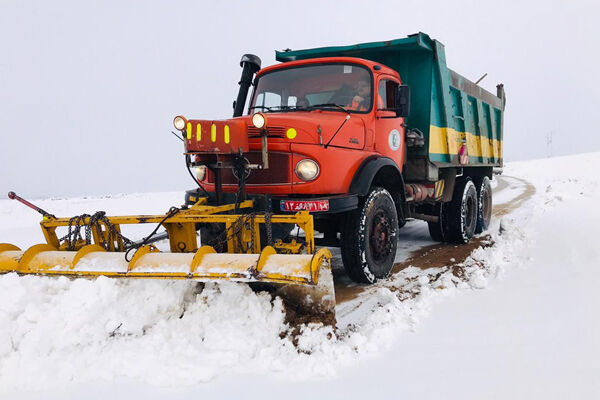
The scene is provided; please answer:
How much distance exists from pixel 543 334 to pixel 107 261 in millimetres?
3281

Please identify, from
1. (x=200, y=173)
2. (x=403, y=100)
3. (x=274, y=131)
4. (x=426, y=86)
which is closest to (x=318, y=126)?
(x=274, y=131)

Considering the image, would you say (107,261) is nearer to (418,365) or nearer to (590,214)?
(418,365)

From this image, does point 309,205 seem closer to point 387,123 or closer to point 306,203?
point 306,203

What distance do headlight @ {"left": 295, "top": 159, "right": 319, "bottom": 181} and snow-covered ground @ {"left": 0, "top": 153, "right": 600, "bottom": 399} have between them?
1.26 m

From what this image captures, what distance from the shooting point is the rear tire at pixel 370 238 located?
4.22 m

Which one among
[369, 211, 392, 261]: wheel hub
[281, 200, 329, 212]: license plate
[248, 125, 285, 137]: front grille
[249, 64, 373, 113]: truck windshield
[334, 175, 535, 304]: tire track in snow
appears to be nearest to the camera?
[281, 200, 329, 212]: license plate

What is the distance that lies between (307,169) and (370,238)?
1101 millimetres

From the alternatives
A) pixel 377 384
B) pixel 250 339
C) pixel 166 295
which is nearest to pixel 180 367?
pixel 250 339

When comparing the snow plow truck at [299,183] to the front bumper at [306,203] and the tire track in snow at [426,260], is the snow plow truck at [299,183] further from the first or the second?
the tire track in snow at [426,260]

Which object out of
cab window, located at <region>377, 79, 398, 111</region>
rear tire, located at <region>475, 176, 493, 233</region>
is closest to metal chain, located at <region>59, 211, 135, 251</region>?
cab window, located at <region>377, 79, 398, 111</region>

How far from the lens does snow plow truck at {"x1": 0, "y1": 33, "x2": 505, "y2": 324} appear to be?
315 centimetres

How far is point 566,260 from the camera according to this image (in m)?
4.95

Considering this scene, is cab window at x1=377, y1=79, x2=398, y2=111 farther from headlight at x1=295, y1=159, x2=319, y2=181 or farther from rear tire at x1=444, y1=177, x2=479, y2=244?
rear tire at x1=444, y1=177, x2=479, y2=244

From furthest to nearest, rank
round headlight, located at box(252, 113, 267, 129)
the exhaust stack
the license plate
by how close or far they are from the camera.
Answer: the exhaust stack → the license plate → round headlight, located at box(252, 113, 267, 129)
